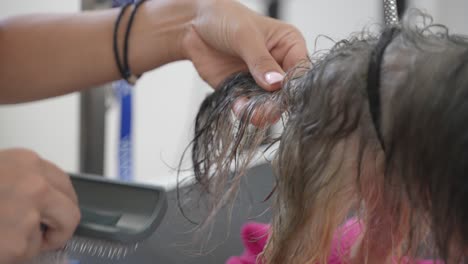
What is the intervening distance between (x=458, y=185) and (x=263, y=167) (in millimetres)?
590

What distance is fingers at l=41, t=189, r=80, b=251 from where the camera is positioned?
46 centimetres

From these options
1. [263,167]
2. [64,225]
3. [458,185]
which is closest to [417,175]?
[458,185]

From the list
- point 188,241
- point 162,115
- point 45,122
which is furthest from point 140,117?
point 188,241

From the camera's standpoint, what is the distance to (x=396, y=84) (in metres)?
0.39

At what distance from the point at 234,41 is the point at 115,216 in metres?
0.26

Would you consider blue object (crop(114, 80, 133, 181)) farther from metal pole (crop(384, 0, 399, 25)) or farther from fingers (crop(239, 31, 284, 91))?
metal pole (crop(384, 0, 399, 25))

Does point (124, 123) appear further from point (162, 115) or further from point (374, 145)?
point (374, 145)

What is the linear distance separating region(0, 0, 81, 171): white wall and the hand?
112 centimetres

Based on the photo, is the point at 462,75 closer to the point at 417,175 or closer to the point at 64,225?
the point at 417,175

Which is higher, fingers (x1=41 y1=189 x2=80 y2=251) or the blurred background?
fingers (x1=41 y1=189 x2=80 y2=251)

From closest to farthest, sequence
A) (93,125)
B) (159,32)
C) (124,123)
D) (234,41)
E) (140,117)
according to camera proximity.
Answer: (234,41) < (159,32) < (93,125) < (124,123) < (140,117)

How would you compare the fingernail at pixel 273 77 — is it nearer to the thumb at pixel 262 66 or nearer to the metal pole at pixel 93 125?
the thumb at pixel 262 66

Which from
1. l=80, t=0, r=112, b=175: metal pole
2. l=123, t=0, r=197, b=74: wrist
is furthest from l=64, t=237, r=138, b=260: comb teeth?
l=80, t=0, r=112, b=175: metal pole

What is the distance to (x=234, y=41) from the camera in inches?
27.1
